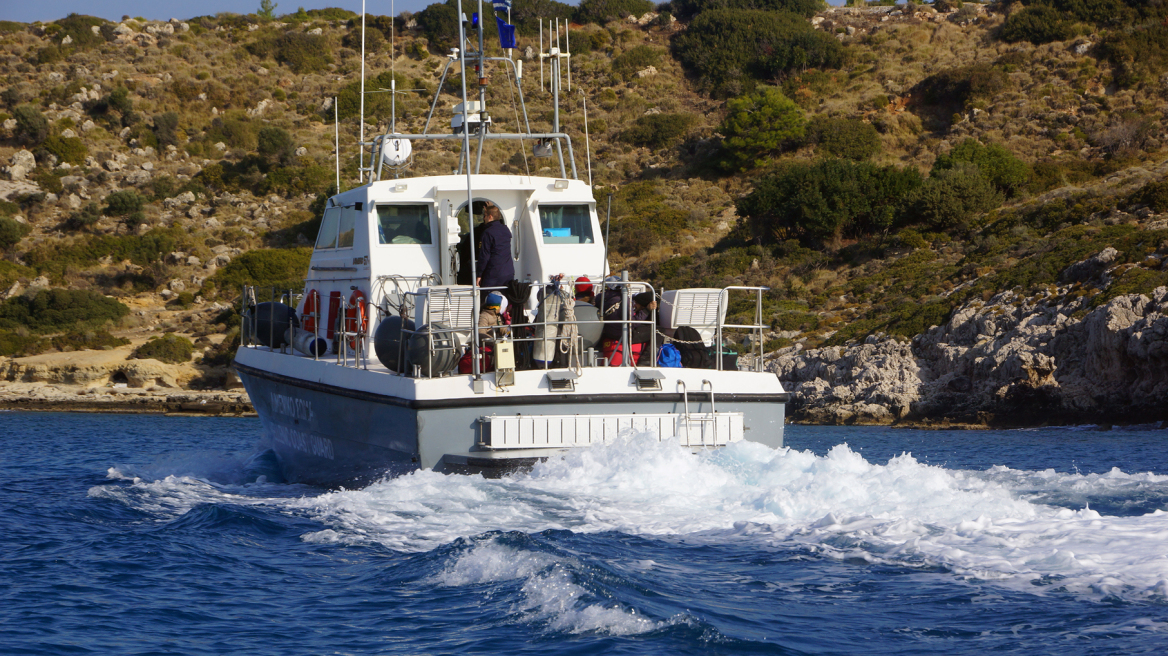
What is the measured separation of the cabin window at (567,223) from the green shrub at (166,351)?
23.2m

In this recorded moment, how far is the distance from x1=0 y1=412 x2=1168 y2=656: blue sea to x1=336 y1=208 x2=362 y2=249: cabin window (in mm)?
2800

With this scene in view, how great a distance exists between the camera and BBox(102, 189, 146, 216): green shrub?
40.1 metres

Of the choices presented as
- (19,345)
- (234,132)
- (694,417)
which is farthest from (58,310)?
(694,417)

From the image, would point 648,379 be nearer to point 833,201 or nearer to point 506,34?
point 506,34

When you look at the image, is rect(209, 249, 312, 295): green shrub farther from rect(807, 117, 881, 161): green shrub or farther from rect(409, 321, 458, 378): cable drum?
rect(409, 321, 458, 378): cable drum

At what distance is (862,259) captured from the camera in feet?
102

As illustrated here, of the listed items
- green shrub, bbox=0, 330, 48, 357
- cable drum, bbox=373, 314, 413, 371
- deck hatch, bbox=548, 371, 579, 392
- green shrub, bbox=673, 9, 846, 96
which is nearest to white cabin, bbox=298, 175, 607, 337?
cable drum, bbox=373, 314, 413, 371

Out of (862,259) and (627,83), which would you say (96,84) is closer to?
(627,83)

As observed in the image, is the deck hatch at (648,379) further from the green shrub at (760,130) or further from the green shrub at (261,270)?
the green shrub at (760,130)

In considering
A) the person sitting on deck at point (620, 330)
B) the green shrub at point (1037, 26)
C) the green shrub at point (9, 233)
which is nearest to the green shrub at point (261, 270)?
the green shrub at point (9, 233)

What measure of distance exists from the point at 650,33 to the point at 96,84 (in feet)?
97.6

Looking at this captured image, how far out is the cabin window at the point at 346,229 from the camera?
1016 centimetres

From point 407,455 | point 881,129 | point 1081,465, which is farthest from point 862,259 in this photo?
point 407,455

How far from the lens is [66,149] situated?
4397 cm
